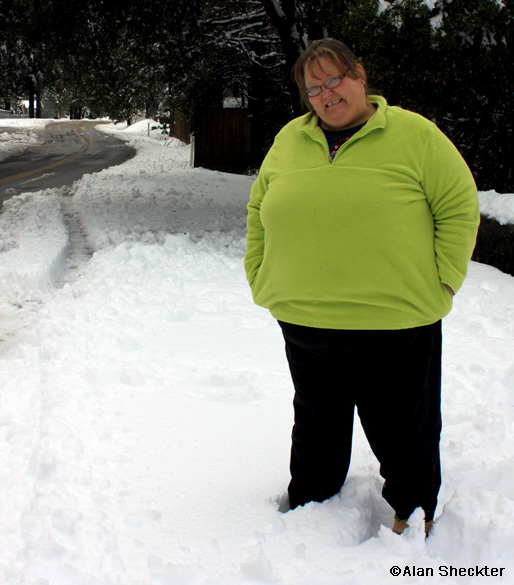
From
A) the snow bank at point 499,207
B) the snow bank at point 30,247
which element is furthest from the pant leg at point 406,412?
the snow bank at point 499,207

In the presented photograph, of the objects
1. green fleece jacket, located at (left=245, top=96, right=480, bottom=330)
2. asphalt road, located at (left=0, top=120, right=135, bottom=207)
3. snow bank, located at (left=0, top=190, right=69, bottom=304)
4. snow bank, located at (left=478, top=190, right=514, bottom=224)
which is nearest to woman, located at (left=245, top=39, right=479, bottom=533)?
green fleece jacket, located at (left=245, top=96, right=480, bottom=330)

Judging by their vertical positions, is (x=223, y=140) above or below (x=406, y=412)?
above

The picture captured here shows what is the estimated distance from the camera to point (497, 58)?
24.4 feet

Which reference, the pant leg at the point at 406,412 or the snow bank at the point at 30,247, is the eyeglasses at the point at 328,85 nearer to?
the pant leg at the point at 406,412

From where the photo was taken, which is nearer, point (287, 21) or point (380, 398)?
point (380, 398)

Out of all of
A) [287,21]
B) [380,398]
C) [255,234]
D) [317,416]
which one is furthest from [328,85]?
[287,21]

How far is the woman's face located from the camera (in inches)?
82.0

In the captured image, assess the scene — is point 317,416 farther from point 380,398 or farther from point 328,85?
point 328,85

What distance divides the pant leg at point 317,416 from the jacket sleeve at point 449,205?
0.50 m

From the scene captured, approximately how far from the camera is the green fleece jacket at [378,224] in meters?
1.99

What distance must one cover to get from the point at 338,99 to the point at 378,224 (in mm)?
492

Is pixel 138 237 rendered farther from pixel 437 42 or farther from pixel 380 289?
pixel 380 289

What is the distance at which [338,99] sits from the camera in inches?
82.4

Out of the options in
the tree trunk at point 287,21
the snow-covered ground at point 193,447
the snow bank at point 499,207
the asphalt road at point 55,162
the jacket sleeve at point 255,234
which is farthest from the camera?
the asphalt road at point 55,162
